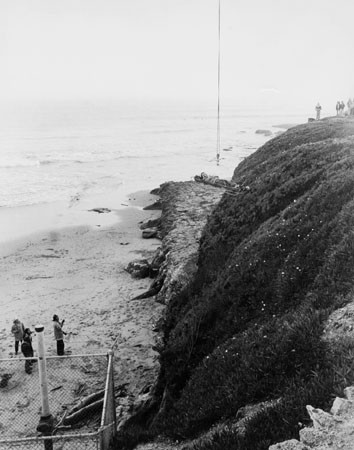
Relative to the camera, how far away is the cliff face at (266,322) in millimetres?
6609

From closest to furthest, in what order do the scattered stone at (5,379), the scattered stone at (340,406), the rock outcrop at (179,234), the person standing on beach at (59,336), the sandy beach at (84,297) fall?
the scattered stone at (340,406)
the scattered stone at (5,379)
the person standing on beach at (59,336)
the sandy beach at (84,297)
the rock outcrop at (179,234)

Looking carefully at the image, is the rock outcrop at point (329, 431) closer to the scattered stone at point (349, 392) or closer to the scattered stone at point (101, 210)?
the scattered stone at point (349, 392)

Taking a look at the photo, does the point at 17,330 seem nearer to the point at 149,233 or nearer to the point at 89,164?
the point at 149,233

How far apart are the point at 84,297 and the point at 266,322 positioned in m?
14.4

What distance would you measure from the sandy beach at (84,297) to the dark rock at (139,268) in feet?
1.18

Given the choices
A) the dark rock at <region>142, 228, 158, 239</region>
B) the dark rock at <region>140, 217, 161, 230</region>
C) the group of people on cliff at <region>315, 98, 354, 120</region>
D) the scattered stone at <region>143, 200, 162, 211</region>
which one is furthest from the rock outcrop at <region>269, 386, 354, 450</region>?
the group of people on cliff at <region>315, 98, 354, 120</region>

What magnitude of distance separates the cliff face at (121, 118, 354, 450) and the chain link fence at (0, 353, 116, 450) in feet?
7.38

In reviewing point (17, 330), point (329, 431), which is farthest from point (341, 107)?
point (329, 431)

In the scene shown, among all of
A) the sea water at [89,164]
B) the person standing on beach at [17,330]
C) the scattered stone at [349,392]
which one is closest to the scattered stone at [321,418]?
the scattered stone at [349,392]

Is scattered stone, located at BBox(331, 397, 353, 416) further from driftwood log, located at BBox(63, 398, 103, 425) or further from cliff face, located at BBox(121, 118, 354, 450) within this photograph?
driftwood log, located at BBox(63, 398, 103, 425)

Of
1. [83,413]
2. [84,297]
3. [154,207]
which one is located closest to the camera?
[83,413]

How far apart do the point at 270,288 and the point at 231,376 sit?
123 inches

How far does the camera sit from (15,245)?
104ft

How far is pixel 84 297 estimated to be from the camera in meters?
22.1
